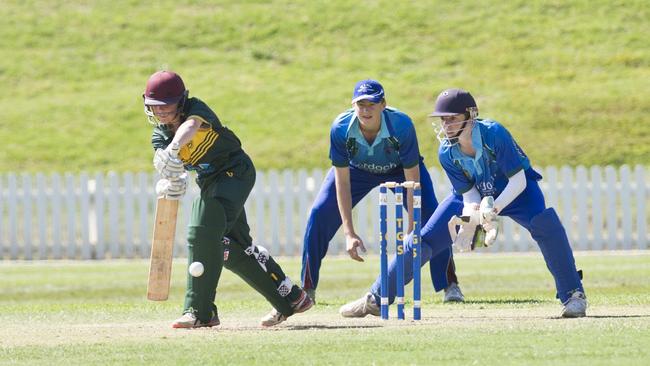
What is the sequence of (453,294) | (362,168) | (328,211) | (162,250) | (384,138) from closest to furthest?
1. (162,250)
2. (384,138)
3. (362,168)
4. (328,211)
5. (453,294)

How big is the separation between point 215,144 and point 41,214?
42.7 feet

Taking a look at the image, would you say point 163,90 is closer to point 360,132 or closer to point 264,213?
point 360,132

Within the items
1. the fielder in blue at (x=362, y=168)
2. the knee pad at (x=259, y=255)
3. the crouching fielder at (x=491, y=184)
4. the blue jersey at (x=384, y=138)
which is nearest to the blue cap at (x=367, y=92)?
the fielder in blue at (x=362, y=168)

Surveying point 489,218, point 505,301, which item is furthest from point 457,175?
point 505,301

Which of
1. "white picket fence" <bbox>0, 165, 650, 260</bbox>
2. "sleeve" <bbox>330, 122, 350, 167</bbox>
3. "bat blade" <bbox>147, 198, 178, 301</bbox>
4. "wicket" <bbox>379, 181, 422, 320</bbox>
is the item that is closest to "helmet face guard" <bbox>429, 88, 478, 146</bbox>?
"wicket" <bbox>379, 181, 422, 320</bbox>

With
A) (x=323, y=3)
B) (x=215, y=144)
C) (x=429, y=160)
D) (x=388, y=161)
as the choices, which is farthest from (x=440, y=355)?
(x=323, y=3)

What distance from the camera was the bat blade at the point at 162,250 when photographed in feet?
27.9

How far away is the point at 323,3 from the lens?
120 feet

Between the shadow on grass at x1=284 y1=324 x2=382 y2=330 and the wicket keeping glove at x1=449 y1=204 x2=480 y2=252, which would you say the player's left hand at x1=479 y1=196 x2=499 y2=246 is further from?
the shadow on grass at x1=284 y1=324 x2=382 y2=330

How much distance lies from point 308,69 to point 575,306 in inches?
914

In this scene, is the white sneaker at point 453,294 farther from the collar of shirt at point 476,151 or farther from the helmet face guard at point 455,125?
the helmet face guard at point 455,125

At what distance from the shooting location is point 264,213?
20.7 meters

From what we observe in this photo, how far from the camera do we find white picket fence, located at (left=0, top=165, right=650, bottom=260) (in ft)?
67.3

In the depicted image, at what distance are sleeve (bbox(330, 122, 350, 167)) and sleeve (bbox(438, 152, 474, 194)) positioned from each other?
3.16ft
